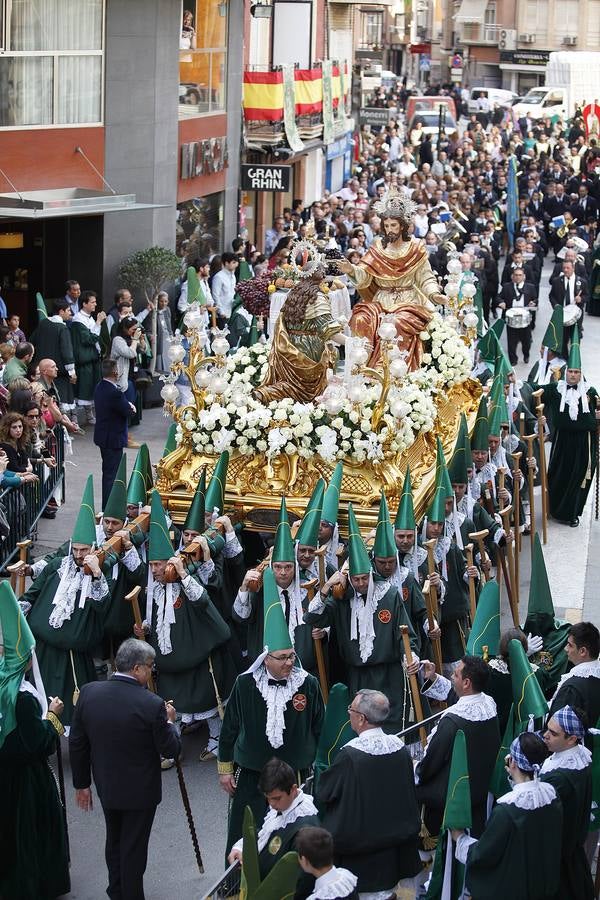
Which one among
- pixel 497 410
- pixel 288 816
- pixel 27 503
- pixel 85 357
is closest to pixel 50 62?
pixel 85 357

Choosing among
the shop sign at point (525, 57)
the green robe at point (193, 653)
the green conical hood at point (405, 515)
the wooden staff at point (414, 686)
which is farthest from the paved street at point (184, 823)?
the shop sign at point (525, 57)

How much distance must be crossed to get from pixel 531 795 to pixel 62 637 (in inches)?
136

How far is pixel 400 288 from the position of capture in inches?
587

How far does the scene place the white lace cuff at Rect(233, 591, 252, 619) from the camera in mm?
9545

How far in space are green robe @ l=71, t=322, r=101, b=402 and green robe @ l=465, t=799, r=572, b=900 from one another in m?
10.8

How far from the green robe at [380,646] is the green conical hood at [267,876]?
3076 millimetres

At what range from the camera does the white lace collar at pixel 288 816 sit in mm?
6605

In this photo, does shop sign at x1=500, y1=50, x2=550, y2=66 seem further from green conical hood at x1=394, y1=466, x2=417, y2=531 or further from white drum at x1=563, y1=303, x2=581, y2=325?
green conical hood at x1=394, y1=466, x2=417, y2=531

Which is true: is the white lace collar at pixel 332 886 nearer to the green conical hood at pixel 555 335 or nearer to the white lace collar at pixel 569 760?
the white lace collar at pixel 569 760

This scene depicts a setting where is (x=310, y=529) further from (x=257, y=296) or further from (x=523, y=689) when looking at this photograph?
(x=257, y=296)

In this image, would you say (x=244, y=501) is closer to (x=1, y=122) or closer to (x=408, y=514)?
(x=408, y=514)

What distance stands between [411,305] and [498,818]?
8497 mm

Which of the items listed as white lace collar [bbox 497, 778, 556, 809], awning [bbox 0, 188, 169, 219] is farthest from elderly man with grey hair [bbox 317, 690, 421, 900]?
awning [bbox 0, 188, 169, 219]

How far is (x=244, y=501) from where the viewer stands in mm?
11305
